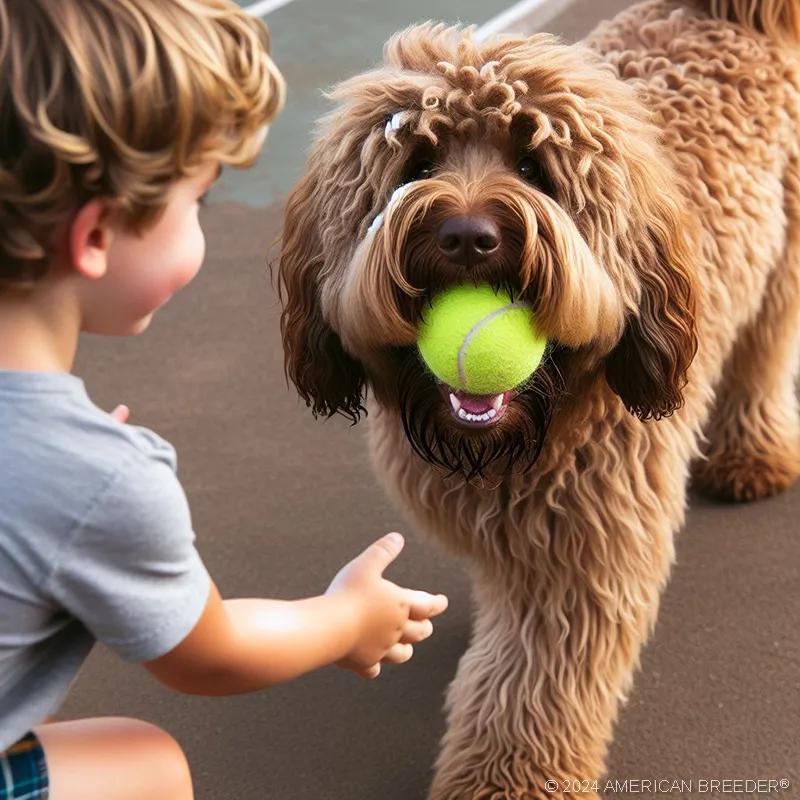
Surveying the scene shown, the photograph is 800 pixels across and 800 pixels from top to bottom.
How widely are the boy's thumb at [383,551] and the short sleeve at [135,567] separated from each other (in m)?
0.39

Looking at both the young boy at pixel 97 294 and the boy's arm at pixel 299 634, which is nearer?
the young boy at pixel 97 294

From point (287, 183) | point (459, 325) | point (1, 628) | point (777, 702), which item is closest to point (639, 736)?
point (777, 702)

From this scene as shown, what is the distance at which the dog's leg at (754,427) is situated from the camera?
345 cm

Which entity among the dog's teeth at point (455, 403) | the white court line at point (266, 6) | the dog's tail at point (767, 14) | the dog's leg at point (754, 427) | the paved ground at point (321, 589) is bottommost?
the white court line at point (266, 6)

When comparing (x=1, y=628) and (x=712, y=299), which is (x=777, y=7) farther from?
(x=1, y=628)

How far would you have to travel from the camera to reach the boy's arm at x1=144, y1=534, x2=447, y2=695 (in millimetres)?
1606

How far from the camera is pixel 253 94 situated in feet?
5.02

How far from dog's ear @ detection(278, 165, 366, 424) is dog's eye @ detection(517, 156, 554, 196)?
1.36 ft

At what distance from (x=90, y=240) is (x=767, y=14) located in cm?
217

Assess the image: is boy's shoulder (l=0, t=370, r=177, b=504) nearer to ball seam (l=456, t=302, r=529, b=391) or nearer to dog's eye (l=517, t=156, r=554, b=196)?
ball seam (l=456, t=302, r=529, b=391)

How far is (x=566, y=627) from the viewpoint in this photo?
2.51 meters

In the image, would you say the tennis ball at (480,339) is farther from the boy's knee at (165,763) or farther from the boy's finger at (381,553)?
the boy's knee at (165,763)

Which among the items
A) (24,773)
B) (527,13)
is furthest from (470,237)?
(527,13)

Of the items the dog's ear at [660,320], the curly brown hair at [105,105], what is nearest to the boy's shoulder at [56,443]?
the curly brown hair at [105,105]
